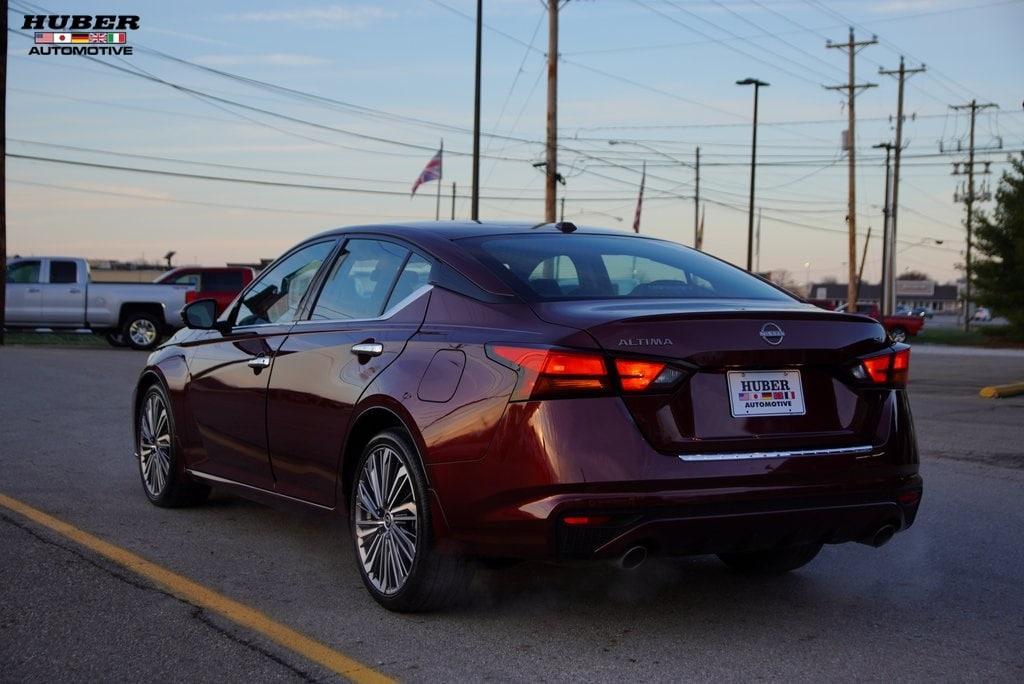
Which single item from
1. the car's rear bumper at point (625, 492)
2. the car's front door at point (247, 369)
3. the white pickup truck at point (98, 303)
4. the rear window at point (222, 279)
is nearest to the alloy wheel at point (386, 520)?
the car's rear bumper at point (625, 492)

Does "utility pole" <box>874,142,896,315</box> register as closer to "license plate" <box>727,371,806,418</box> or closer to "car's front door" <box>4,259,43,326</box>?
"car's front door" <box>4,259,43,326</box>

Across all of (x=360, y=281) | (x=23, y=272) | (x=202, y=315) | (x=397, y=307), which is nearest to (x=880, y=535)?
(x=397, y=307)

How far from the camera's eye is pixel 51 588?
5.32 meters

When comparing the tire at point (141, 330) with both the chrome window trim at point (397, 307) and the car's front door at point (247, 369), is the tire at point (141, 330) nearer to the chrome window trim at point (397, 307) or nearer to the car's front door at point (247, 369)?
the car's front door at point (247, 369)

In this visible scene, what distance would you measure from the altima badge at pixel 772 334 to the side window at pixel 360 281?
68.0 inches

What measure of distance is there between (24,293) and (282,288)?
2534 centimetres

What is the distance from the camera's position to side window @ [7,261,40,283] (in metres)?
29.6

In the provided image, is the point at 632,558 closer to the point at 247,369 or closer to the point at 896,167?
the point at 247,369

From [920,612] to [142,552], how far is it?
11.8ft

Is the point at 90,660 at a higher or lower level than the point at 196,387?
lower

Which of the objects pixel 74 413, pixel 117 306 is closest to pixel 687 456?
pixel 74 413

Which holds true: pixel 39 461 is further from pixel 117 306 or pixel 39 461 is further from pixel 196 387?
pixel 117 306

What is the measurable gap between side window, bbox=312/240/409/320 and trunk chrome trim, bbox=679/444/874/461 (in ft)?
5.65

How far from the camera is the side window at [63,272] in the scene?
28938 mm
